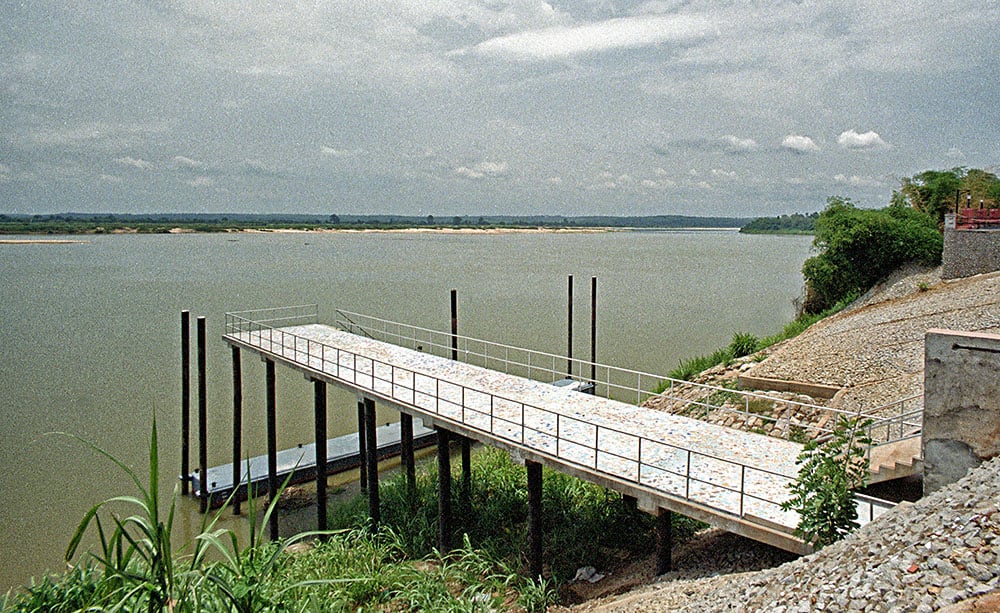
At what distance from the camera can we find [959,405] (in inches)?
323

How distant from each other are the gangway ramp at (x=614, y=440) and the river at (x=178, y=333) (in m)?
5.75

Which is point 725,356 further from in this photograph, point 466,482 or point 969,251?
point 466,482

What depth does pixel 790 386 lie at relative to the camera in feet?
61.8

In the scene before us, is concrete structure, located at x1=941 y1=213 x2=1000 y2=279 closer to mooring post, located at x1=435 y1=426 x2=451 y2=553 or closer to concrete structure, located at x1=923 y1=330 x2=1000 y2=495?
concrete structure, located at x1=923 y1=330 x2=1000 y2=495

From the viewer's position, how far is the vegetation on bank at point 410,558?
172 inches

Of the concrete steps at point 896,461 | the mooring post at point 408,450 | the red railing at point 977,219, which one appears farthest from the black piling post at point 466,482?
the red railing at point 977,219

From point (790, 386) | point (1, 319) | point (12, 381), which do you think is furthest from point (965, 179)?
point (1, 319)

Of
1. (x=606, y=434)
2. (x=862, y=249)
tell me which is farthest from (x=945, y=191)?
(x=606, y=434)

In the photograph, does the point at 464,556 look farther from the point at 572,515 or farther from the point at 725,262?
the point at 725,262

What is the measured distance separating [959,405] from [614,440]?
200 inches

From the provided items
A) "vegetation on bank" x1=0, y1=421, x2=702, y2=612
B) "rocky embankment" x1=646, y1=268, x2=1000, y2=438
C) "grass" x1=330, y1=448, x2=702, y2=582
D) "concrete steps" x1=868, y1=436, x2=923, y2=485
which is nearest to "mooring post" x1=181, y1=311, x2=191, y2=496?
"vegetation on bank" x1=0, y1=421, x2=702, y2=612

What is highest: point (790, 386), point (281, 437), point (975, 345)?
point (975, 345)

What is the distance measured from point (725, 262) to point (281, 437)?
269 ft

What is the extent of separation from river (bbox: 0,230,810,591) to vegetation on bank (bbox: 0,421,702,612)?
1.43m
